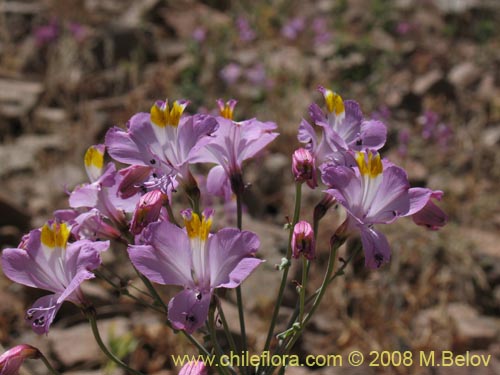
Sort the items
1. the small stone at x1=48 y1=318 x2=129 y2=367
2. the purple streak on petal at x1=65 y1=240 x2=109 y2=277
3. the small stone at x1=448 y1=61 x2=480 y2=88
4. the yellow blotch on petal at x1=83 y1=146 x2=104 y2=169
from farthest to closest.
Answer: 1. the small stone at x1=448 y1=61 x2=480 y2=88
2. the small stone at x1=48 y1=318 x2=129 y2=367
3. the yellow blotch on petal at x1=83 y1=146 x2=104 y2=169
4. the purple streak on petal at x1=65 y1=240 x2=109 y2=277

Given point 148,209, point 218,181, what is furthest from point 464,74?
point 148,209

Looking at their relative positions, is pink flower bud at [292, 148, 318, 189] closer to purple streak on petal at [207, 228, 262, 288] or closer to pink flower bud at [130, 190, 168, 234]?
purple streak on petal at [207, 228, 262, 288]

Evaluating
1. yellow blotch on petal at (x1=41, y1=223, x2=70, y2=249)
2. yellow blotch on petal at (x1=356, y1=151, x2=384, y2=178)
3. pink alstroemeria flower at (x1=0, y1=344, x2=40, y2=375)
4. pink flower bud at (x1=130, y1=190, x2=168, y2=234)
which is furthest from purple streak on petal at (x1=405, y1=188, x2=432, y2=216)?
pink alstroemeria flower at (x1=0, y1=344, x2=40, y2=375)

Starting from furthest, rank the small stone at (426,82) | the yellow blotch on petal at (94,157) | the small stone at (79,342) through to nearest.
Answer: the small stone at (426,82) → the small stone at (79,342) → the yellow blotch on petal at (94,157)

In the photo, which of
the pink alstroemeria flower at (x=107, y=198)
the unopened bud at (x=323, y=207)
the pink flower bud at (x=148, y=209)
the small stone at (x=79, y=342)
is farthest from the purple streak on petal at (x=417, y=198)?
the small stone at (x=79, y=342)

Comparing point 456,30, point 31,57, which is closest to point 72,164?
point 31,57

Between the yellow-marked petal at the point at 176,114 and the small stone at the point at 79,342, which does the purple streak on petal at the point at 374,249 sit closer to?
the yellow-marked petal at the point at 176,114
